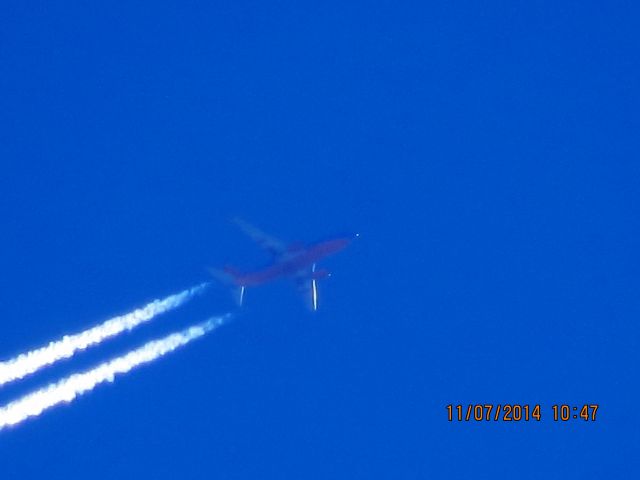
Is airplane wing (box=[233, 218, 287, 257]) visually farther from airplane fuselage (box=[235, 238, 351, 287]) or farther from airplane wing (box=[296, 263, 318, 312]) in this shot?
airplane wing (box=[296, 263, 318, 312])

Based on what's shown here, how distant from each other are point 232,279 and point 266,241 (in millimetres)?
4050

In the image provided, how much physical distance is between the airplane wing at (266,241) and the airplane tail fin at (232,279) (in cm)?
306

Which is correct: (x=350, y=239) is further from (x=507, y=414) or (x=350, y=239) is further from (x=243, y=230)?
(x=507, y=414)

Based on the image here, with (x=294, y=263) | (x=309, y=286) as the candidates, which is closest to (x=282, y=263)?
(x=294, y=263)

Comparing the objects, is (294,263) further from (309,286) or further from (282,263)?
(309,286)

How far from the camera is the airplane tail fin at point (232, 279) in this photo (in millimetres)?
70688

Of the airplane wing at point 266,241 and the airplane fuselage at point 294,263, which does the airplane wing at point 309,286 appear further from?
the airplane wing at point 266,241

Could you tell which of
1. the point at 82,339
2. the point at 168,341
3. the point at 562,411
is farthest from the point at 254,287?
the point at 562,411

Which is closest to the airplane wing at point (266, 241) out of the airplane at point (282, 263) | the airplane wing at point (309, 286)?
the airplane at point (282, 263)

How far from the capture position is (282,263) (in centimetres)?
7125

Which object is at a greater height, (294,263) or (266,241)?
(266,241)

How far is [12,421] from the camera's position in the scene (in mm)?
61594

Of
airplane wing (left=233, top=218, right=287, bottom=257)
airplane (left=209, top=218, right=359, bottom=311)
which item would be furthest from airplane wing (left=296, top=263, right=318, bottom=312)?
airplane wing (left=233, top=218, right=287, bottom=257)

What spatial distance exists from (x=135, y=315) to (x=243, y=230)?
34.9ft
